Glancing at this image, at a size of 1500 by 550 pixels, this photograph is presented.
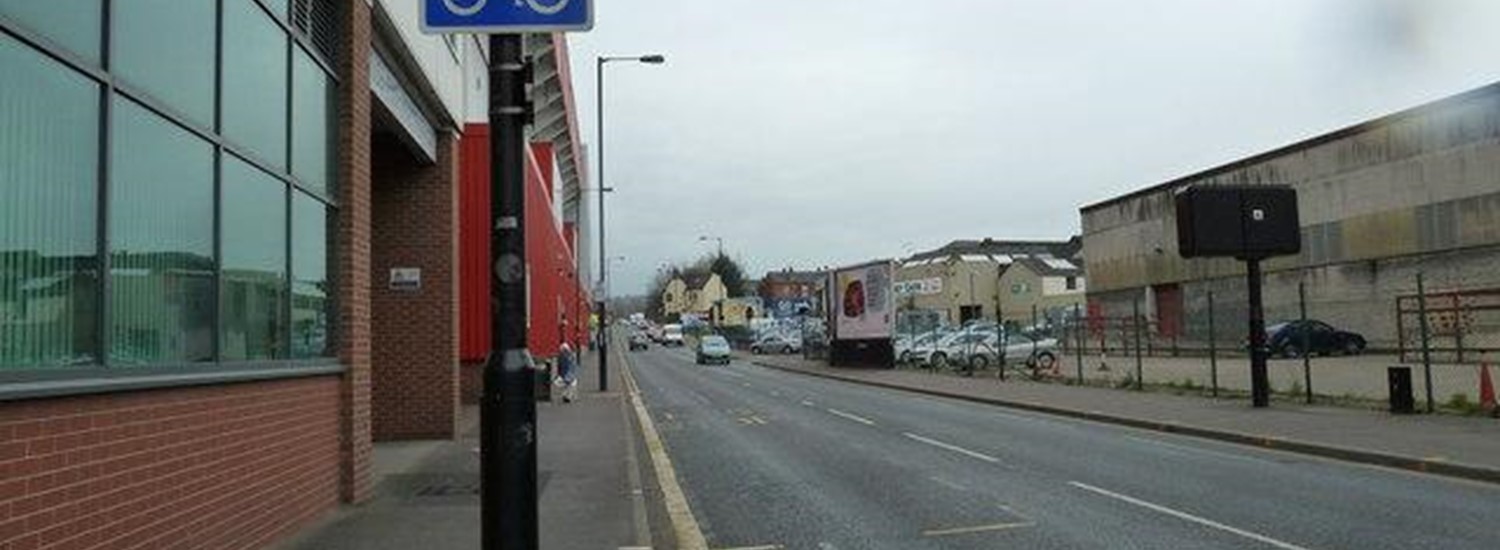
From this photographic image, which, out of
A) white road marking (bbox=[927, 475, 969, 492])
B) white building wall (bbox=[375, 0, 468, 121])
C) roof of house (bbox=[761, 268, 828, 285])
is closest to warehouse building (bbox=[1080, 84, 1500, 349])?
white building wall (bbox=[375, 0, 468, 121])

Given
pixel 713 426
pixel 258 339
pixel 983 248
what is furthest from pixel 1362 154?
pixel 983 248

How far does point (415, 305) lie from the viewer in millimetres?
18406

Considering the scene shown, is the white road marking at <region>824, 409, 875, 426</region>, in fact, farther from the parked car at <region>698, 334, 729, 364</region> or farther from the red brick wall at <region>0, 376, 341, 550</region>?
the parked car at <region>698, 334, 729, 364</region>

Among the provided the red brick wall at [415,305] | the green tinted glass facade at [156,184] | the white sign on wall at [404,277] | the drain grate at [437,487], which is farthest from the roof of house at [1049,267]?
the green tinted glass facade at [156,184]

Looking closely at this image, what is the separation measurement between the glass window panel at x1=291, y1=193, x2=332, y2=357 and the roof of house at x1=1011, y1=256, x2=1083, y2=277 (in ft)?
309

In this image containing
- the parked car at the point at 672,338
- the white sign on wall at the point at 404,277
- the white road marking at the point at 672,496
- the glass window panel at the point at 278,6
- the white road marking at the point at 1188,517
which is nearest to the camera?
the glass window panel at the point at 278,6

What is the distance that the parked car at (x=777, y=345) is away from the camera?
265 feet

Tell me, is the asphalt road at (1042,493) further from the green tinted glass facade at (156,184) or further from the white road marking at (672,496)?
the green tinted glass facade at (156,184)

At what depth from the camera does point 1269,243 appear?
24219 millimetres

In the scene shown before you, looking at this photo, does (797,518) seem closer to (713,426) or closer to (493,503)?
(493,503)

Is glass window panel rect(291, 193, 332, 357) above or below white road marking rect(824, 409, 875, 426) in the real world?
above

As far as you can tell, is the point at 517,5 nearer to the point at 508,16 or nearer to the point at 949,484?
the point at 508,16

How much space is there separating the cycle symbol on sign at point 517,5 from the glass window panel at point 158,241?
211cm

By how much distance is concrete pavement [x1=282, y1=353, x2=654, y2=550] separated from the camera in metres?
10.0
